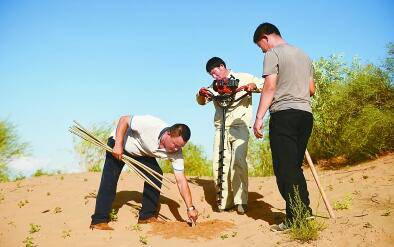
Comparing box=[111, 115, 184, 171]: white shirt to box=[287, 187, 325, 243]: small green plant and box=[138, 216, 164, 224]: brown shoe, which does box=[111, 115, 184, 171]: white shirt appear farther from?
box=[287, 187, 325, 243]: small green plant

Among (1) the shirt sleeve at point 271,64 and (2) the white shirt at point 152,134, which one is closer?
(1) the shirt sleeve at point 271,64

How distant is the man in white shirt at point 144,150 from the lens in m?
4.88

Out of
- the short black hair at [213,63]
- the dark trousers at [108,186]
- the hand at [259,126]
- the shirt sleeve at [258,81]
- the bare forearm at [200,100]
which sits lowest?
the dark trousers at [108,186]

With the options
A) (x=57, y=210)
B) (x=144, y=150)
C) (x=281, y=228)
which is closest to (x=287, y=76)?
(x=281, y=228)

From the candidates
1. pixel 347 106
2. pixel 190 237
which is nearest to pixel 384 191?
pixel 190 237

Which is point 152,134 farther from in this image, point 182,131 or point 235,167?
point 235,167

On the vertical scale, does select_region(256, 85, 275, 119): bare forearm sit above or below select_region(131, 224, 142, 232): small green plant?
above

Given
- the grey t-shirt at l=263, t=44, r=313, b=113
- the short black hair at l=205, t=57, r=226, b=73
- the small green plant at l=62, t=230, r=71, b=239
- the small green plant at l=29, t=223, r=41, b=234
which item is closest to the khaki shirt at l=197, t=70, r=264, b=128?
the short black hair at l=205, t=57, r=226, b=73

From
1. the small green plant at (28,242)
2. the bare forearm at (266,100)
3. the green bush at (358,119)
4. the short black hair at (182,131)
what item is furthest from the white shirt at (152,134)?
the green bush at (358,119)

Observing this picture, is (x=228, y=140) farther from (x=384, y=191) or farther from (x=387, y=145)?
(x=387, y=145)

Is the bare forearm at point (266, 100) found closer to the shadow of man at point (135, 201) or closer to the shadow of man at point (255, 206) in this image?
the shadow of man at point (255, 206)

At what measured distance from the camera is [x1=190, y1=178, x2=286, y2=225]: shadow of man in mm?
5511

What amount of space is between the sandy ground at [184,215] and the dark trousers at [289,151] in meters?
0.46

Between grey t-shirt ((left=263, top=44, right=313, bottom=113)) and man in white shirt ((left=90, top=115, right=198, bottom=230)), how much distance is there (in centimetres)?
117
